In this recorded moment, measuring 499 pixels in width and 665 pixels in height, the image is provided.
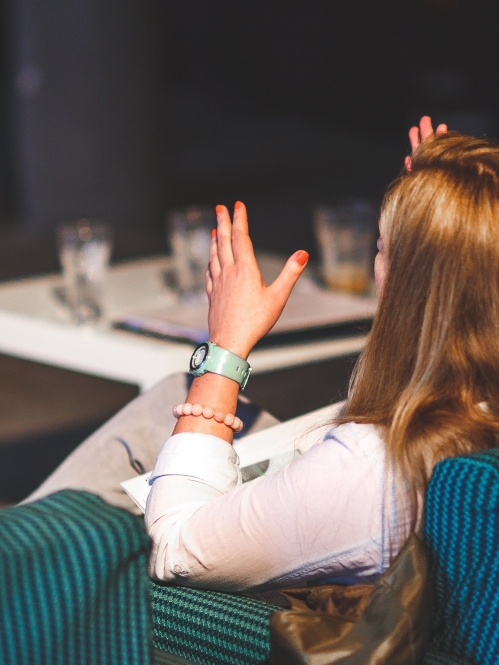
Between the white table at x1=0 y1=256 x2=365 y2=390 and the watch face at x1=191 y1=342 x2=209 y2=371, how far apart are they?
0.62 metres

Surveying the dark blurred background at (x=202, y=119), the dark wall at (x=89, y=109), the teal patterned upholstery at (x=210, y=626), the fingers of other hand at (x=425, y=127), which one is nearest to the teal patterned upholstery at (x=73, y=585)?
the teal patterned upholstery at (x=210, y=626)

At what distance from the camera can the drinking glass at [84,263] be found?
217cm

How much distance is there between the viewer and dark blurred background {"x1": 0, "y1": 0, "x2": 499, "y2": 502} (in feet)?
12.6

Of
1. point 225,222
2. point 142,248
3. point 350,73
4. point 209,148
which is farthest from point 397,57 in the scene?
point 225,222

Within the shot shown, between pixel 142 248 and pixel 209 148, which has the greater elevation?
pixel 209 148

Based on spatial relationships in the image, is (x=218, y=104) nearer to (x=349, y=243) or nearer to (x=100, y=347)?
(x=349, y=243)

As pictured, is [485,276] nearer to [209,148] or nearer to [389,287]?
[389,287]

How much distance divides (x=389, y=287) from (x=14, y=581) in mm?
566

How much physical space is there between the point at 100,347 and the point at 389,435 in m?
1.04

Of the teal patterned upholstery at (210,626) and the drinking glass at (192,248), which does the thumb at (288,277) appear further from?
the drinking glass at (192,248)

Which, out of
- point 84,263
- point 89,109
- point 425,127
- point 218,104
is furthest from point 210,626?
point 218,104

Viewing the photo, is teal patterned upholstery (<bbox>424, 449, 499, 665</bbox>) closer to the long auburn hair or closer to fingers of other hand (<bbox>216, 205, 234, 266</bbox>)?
the long auburn hair

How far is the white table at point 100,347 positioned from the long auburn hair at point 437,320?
807mm

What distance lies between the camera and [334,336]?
2.01 meters
